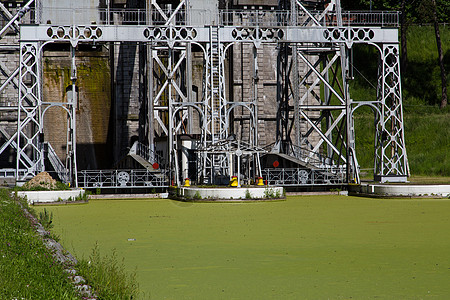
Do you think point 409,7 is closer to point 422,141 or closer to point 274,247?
point 422,141

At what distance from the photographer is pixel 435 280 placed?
1100 centimetres

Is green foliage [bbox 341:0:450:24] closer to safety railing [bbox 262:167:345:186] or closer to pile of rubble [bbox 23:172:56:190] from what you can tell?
safety railing [bbox 262:167:345:186]

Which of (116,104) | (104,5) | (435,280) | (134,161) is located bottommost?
(435,280)

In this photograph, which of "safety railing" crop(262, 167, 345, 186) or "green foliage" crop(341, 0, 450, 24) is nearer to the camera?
"safety railing" crop(262, 167, 345, 186)

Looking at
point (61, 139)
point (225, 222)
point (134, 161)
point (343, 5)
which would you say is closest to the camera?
point (225, 222)

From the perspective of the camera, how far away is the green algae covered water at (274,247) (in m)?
10.6

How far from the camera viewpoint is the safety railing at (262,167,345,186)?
34.2 meters

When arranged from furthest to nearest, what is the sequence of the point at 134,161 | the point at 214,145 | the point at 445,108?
the point at 445,108
the point at 134,161
the point at 214,145

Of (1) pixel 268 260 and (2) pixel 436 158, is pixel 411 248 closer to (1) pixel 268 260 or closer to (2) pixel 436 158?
(1) pixel 268 260

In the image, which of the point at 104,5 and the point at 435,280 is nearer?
the point at 435,280

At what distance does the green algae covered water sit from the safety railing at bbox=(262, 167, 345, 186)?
25.4 feet

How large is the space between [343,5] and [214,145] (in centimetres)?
4151

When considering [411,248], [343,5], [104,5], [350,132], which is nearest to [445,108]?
[343,5]

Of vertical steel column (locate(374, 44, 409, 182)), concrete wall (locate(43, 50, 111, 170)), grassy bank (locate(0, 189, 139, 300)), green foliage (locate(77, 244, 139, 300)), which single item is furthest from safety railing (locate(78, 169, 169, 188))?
green foliage (locate(77, 244, 139, 300))
